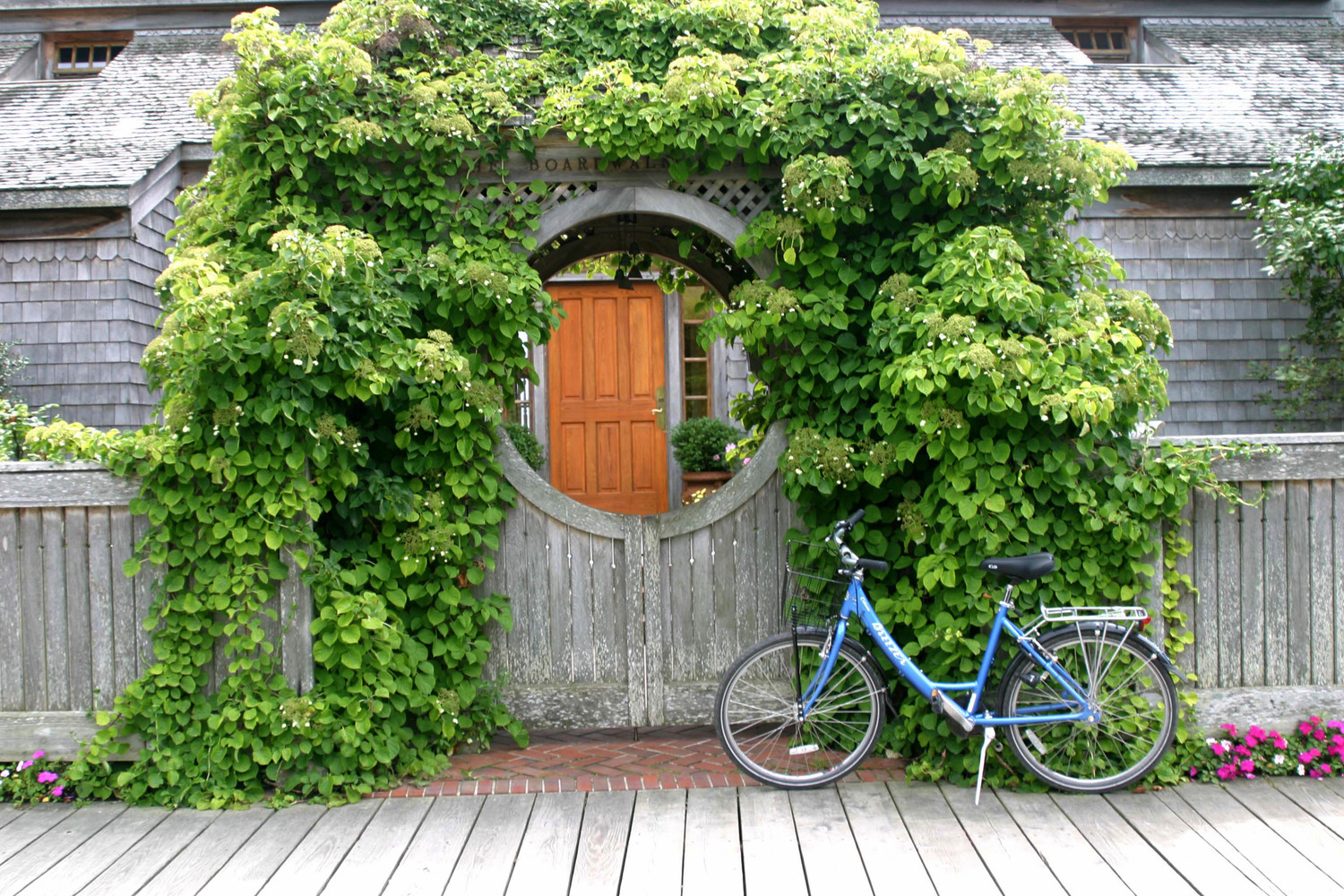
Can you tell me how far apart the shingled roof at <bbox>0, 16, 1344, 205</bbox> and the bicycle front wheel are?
469 cm

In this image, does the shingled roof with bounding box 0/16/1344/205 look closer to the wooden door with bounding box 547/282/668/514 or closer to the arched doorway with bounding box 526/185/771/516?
the arched doorway with bounding box 526/185/771/516

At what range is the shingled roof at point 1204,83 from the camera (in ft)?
23.6

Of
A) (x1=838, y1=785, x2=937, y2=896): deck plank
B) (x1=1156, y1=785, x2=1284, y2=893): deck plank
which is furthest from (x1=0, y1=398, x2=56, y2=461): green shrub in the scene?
(x1=1156, y1=785, x2=1284, y2=893): deck plank

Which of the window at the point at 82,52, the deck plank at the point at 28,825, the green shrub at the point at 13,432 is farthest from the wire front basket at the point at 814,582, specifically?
the window at the point at 82,52

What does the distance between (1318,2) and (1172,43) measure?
1.95 metres

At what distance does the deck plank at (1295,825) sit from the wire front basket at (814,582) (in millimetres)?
1482

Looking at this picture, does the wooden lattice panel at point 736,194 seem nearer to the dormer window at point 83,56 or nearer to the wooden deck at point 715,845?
the wooden deck at point 715,845

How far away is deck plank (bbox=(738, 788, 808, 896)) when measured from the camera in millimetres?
2879

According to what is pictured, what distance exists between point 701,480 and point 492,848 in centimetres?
668

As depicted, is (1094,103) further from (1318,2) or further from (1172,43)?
(1318,2)

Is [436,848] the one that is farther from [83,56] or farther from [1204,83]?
[83,56]

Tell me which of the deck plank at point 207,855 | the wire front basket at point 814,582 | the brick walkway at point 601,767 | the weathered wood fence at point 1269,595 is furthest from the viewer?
the wire front basket at point 814,582

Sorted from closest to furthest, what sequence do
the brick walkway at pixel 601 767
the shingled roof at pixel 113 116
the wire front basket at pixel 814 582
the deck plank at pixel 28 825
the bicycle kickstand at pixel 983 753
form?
1. the deck plank at pixel 28 825
2. the bicycle kickstand at pixel 983 753
3. the brick walkway at pixel 601 767
4. the wire front basket at pixel 814 582
5. the shingled roof at pixel 113 116

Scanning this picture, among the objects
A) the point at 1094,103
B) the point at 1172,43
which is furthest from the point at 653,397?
the point at 1172,43
